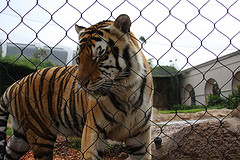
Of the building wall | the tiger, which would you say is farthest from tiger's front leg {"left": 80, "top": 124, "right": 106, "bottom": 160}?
the building wall

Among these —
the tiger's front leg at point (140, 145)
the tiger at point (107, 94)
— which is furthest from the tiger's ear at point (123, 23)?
the tiger's front leg at point (140, 145)

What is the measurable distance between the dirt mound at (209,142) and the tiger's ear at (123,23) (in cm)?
107

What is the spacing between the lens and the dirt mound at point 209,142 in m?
2.01

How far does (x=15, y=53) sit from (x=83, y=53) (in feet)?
32.0

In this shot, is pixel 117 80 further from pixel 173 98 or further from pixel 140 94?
pixel 173 98

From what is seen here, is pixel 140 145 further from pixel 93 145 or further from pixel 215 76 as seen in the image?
pixel 215 76

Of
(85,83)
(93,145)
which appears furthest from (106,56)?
(93,145)

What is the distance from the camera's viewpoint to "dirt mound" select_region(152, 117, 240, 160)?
2.01m

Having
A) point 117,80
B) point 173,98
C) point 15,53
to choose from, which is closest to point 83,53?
point 117,80

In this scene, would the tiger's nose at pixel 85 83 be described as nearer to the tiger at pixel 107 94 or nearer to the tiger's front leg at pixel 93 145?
the tiger at pixel 107 94

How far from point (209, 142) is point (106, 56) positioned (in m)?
1.33

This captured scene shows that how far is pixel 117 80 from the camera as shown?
63.4 inches

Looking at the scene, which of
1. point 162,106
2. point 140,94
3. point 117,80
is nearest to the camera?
point 117,80

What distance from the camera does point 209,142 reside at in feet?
6.84
